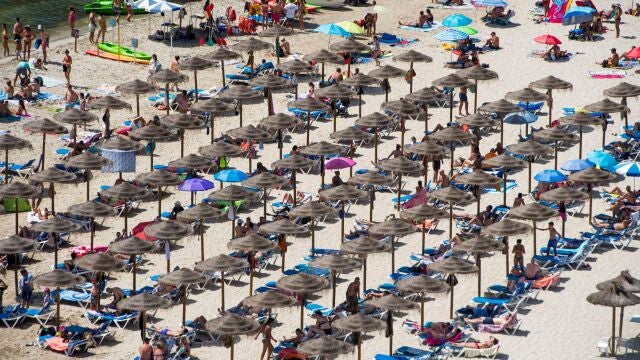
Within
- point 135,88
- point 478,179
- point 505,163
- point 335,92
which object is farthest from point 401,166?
point 135,88

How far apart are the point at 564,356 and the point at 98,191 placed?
58.2 ft

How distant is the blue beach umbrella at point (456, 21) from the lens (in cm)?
6688

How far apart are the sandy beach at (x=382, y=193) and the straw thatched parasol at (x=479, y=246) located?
3.89ft

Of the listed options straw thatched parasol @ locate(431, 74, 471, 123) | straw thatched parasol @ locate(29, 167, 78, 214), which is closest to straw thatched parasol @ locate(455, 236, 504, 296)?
straw thatched parasol @ locate(29, 167, 78, 214)

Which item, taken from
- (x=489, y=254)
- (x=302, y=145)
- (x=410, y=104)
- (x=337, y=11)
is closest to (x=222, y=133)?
(x=302, y=145)

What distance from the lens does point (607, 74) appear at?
63406mm

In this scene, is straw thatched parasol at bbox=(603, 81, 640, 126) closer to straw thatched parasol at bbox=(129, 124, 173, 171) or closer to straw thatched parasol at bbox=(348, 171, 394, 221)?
straw thatched parasol at bbox=(348, 171, 394, 221)

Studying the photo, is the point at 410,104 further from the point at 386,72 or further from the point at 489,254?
the point at 489,254

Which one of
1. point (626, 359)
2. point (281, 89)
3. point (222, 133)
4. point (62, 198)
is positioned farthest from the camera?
point (281, 89)

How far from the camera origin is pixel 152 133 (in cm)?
5344

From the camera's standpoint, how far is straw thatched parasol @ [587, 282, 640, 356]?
40656 millimetres

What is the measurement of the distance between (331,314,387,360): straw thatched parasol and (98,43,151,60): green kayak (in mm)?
27758

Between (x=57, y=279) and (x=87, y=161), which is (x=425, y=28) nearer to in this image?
(x=87, y=161)

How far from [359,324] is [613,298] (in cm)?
598
